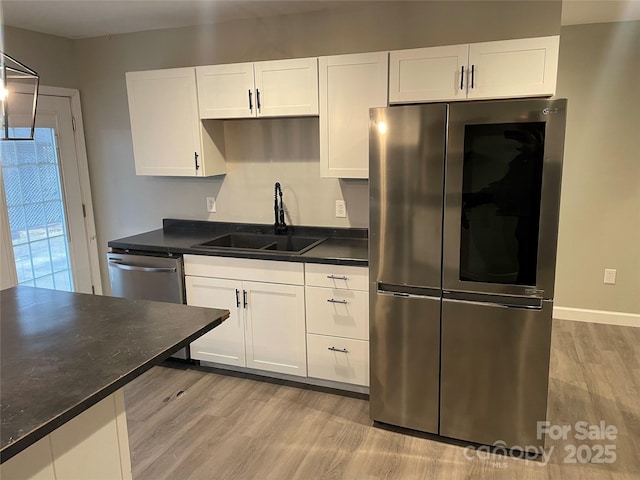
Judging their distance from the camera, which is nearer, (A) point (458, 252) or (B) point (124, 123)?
(A) point (458, 252)

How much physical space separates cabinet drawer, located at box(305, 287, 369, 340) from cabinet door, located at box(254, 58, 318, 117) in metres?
1.14

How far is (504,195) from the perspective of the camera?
215cm

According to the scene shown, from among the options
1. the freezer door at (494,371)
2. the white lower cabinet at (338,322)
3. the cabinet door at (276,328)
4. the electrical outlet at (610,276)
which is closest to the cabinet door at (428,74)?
the white lower cabinet at (338,322)

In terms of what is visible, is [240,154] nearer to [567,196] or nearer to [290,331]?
[290,331]

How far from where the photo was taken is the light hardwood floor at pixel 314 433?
2.27 meters

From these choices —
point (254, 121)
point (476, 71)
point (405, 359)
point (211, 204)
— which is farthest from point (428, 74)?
point (211, 204)

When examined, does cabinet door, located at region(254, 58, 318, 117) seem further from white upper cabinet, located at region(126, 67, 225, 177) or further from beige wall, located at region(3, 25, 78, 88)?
beige wall, located at region(3, 25, 78, 88)

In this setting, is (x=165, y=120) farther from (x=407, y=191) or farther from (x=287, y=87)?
(x=407, y=191)

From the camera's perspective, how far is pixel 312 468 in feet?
7.54

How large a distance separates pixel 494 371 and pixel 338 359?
95 centimetres

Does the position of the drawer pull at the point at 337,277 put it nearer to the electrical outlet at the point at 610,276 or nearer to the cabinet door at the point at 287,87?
the cabinet door at the point at 287,87

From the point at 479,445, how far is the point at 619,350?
1.80m

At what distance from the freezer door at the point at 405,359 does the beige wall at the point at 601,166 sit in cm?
225

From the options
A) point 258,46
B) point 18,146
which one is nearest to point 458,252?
point 258,46
